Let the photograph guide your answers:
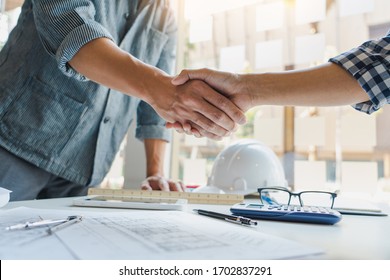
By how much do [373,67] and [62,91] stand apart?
2.74 ft

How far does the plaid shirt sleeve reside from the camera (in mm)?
689

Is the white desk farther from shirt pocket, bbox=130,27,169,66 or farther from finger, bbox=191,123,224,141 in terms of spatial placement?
shirt pocket, bbox=130,27,169,66

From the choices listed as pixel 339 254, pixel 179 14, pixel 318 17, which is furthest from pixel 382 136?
pixel 179 14

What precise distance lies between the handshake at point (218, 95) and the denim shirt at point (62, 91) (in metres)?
0.25

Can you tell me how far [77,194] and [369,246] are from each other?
972 mm

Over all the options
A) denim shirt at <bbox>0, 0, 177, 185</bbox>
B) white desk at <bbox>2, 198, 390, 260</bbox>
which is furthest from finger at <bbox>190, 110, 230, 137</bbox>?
white desk at <bbox>2, 198, 390, 260</bbox>

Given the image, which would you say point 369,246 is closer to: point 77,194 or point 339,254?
point 339,254

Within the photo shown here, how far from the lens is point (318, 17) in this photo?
4.58 ft

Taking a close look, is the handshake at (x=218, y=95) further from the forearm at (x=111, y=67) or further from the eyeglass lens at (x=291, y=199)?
the eyeglass lens at (x=291, y=199)

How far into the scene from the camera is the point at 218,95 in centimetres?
94

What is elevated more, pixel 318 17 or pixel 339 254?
pixel 318 17

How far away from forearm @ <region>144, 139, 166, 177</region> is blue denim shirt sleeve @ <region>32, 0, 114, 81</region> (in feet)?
1.71

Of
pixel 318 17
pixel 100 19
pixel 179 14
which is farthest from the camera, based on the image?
pixel 179 14

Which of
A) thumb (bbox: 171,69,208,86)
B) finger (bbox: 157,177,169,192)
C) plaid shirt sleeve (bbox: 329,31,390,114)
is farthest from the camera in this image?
finger (bbox: 157,177,169,192)
